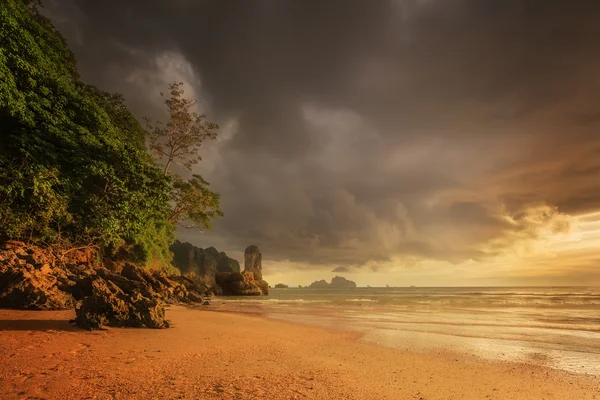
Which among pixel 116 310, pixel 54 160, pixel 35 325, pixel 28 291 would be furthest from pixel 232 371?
pixel 54 160

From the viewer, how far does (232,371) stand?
20.1 ft

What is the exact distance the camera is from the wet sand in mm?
4865

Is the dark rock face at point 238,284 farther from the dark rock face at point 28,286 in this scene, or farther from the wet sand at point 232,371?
the wet sand at point 232,371

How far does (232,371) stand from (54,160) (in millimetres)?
17174

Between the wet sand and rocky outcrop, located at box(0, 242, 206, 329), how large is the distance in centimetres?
76

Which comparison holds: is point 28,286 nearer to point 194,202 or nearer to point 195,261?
point 194,202

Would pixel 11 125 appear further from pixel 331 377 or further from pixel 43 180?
pixel 331 377

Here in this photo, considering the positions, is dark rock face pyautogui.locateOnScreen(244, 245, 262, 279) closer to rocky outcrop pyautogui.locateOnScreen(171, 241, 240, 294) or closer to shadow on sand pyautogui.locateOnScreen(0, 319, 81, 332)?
rocky outcrop pyautogui.locateOnScreen(171, 241, 240, 294)

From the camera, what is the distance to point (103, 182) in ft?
63.8

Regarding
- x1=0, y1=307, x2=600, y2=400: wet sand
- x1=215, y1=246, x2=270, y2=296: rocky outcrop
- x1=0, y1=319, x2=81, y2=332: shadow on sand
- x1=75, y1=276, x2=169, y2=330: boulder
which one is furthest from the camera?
x1=215, y1=246, x2=270, y2=296: rocky outcrop

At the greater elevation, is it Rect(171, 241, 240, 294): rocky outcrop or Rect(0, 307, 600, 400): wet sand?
Rect(171, 241, 240, 294): rocky outcrop

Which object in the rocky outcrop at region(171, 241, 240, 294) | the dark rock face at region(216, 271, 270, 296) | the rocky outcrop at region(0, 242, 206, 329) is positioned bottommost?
the dark rock face at region(216, 271, 270, 296)

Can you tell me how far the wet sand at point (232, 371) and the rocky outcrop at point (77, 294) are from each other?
755 mm

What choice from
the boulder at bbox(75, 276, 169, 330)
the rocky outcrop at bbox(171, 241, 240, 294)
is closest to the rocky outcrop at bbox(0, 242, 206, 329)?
the boulder at bbox(75, 276, 169, 330)
